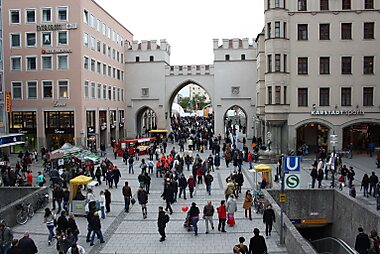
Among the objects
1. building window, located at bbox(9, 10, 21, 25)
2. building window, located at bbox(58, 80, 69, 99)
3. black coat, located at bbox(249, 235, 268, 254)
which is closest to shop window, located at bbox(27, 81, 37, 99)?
building window, located at bbox(58, 80, 69, 99)

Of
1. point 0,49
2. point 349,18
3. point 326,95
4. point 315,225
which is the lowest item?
point 315,225

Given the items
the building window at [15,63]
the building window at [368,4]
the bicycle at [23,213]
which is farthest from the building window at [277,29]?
the bicycle at [23,213]

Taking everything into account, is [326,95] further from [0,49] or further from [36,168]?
[0,49]

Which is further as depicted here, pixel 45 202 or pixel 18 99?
pixel 18 99

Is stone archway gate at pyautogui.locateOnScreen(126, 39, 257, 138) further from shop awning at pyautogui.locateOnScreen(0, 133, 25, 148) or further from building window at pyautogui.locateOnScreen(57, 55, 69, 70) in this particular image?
shop awning at pyautogui.locateOnScreen(0, 133, 25, 148)

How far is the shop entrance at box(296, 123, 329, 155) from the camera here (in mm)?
41338

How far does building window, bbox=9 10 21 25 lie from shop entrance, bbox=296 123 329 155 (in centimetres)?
3115

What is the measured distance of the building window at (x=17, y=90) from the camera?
43344mm

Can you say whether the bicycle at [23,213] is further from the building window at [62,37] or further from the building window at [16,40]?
the building window at [16,40]

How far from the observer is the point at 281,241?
13797mm

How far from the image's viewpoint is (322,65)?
38.5m

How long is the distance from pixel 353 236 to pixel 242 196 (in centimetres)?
591

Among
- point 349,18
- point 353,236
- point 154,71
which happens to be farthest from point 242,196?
point 154,71

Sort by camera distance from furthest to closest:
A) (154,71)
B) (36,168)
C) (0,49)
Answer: (154,71) → (0,49) → (36,168)
